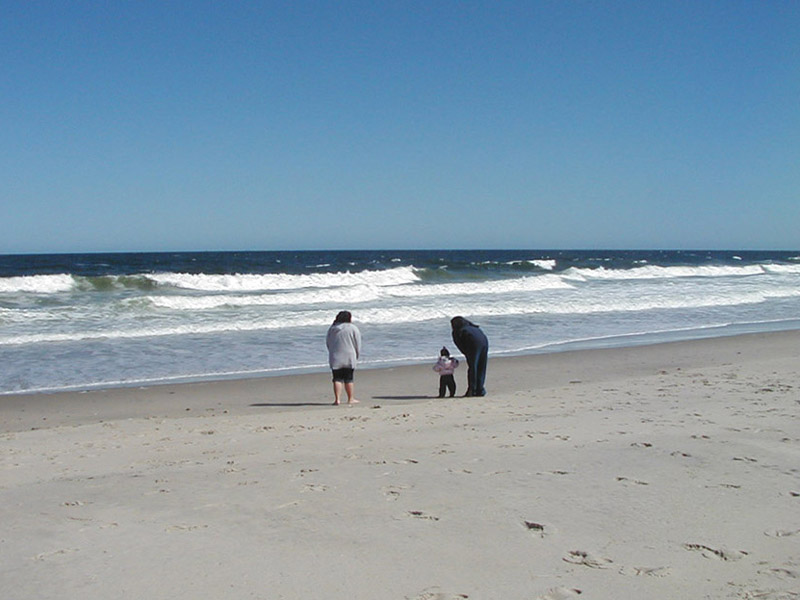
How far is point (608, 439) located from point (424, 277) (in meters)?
39.8

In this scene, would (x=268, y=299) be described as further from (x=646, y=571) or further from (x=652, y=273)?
(x=652, y=273)

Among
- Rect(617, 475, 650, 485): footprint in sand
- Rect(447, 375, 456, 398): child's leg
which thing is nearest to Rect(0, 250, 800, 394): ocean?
Rect(447, 375, 456, 398): child's leg

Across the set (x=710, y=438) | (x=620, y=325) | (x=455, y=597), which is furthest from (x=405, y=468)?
(x=620, y=325)

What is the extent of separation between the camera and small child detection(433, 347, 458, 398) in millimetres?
10078

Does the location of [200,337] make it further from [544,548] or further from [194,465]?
[544,548]

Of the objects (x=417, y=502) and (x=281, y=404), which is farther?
(x=281, y=404)

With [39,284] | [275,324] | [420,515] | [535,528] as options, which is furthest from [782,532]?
[39,284]

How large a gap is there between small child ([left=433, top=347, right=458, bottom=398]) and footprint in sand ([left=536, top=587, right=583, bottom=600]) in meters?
6.62

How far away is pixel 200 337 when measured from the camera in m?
17.5

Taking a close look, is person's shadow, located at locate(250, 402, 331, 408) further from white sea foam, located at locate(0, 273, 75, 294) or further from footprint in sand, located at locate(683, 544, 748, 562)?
white sea foam, located at locate(0, 273, 75, 294)

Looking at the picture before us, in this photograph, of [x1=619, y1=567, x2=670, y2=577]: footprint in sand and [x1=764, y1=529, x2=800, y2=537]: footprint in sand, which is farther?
[x1=764, y1=529, x2=800, y2=537]: footprint in sand

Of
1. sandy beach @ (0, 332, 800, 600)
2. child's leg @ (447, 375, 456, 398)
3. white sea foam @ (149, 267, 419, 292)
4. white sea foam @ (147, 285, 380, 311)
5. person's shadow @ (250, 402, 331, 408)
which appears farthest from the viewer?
white sea foam @ (149, 267, 419, 292)

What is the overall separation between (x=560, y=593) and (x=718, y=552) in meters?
0.96

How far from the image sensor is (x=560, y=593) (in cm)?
338
